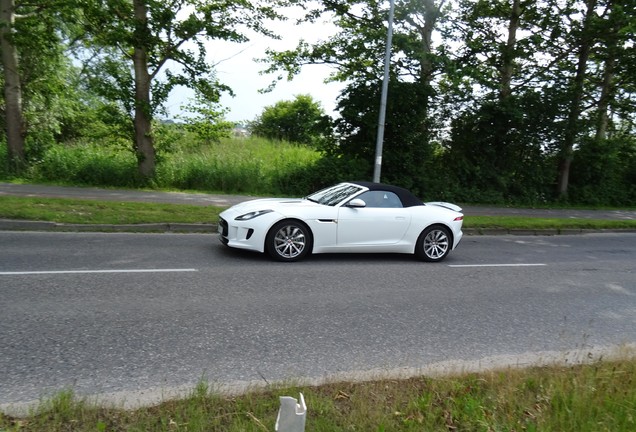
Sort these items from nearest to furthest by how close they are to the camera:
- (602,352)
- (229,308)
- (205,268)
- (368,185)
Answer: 1. (602,352)
2. (229,308)
3. (205,268)
4. (368,185)

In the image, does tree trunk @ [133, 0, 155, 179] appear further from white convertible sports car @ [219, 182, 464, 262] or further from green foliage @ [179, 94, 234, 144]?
white convertible sports car @ [219, 182, 464, 262]

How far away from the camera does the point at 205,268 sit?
22.9ft

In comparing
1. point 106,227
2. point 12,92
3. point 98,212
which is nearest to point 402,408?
point 106,227

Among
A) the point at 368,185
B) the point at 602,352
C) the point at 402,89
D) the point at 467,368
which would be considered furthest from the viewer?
the point at 402,89

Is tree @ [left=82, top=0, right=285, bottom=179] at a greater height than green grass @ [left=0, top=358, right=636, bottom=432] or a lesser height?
greater

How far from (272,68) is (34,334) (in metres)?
17.1

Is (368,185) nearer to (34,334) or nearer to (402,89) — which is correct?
(34,334)

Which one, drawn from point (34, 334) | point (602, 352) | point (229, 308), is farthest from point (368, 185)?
point (34, 334)

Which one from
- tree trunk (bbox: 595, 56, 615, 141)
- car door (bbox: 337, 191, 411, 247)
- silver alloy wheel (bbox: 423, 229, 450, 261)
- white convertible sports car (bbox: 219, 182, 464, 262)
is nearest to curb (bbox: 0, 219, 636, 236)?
white convertible sports car (bbox: 219, 182, 464, 262)

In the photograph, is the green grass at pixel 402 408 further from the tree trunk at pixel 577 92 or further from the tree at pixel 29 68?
the tree trunk at pixel 577 92

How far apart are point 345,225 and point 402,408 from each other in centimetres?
502

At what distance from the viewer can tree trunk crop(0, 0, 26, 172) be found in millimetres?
16328

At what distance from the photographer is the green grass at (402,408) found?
2742mm

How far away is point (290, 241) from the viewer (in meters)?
7.72
